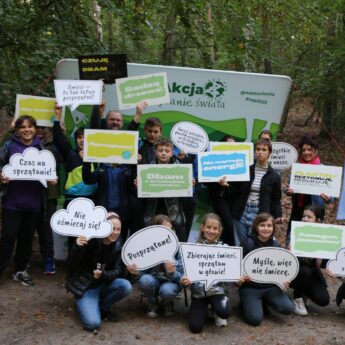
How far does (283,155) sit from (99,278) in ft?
9.10

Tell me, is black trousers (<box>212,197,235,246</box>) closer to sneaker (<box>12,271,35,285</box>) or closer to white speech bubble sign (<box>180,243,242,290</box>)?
white speech bubble sign (<box>180,243,242,290</box>)

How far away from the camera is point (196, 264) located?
14.3 feet

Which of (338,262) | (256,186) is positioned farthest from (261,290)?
(256,186)

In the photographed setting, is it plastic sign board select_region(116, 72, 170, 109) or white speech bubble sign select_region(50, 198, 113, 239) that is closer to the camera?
white speech bubble sign select_region(50, 198, 113, 239)

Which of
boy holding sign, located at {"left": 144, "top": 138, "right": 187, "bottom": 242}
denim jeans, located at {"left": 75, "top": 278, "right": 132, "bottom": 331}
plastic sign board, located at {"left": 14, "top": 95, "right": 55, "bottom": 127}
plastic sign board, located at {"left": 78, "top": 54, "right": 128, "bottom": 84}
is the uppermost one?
plastic sign board, located at {"left": 78, "top": 54, "right": 128, "bottom": 84}

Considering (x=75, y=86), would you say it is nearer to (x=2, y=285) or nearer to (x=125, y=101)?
(x=125, y=101)

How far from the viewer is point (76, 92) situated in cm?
515

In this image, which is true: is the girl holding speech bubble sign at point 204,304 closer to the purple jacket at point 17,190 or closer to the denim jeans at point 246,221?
the denim jeans at point 246,221

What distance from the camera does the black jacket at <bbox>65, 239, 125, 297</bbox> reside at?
441cm

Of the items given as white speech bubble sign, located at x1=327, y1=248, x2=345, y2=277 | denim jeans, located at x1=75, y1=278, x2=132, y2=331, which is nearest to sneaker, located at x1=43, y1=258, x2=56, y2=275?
denim jeans, located at x1=75, y1=278, x2=132, y2=331

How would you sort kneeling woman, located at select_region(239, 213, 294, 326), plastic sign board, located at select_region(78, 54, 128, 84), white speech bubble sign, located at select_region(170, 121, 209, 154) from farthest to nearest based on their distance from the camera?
white speech bubble sign, located at select_region(170, 121, 209, 154), plastic sign board, located at select_region(78, 54, 128, 84), kneeling woman, located at select_region(239, 213, 294, 326)

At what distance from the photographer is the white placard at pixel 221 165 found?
520cm

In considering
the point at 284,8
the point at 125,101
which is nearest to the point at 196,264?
the point at 125,101

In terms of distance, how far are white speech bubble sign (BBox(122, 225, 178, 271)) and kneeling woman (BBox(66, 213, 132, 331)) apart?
0.55 ft
